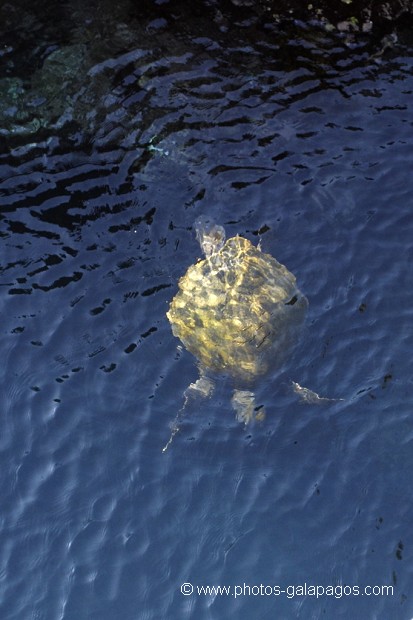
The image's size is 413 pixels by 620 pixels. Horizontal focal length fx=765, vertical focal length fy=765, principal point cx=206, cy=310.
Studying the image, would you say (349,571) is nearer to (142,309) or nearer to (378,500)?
(378,500)

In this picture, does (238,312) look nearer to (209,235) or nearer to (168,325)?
(168,325)

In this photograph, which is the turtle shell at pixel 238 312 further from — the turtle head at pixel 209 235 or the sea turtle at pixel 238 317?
the turtle head at pixel 209 235

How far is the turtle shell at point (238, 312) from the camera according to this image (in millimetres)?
9461

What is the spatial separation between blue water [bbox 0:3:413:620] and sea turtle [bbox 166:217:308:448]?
23cm

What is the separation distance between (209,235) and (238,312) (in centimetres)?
150

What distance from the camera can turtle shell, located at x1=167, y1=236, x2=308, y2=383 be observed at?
946cm

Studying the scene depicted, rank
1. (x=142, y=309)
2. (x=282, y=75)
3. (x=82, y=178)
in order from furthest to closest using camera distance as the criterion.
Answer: (x=282, y=75)
(x=82, y=178)
(x=142, y=309)

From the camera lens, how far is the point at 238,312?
31.2 feet

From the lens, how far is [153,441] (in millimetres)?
9312

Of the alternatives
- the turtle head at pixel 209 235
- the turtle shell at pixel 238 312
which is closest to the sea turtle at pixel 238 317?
the turtle shell at pixel 238 312

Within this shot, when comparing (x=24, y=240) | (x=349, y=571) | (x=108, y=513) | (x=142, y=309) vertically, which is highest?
(x=24, y=240)

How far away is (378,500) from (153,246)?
454cm

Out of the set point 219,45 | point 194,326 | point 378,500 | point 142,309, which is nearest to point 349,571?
point 378,500

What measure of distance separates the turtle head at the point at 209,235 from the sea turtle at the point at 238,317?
194 millimetres
